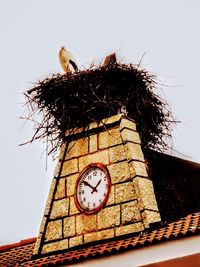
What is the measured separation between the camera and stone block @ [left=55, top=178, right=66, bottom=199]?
8.85 m

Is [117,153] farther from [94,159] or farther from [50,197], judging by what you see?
[50,197]

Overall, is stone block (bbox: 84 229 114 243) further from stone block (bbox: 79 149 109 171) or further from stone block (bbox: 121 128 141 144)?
stone block (bbox: 121 128 141 144)

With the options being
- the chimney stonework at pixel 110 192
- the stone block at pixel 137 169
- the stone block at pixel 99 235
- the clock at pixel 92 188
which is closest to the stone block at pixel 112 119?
the chimney stonework at pixel 110 192

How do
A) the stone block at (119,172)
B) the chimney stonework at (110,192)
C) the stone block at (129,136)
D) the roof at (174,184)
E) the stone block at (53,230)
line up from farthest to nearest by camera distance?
the roof at (174,184) → the stone block at (129,136) → the stone block at (53,230) → the stone block at (119,172) → the chimney stonework at (110,192)

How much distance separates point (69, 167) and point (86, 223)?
108 centimetres

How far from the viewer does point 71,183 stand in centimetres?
885

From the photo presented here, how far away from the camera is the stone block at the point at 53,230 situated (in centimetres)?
847

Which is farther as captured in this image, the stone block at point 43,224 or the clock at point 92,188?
the stone block at point 43,224

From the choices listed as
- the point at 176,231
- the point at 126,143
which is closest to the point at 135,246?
the point at 176,231

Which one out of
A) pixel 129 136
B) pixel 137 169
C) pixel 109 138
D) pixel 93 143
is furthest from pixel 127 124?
pixel 137 169

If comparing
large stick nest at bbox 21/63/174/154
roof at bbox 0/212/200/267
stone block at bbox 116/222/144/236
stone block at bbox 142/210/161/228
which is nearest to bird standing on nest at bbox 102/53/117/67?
large stick nest at bbox 21/63/174/154

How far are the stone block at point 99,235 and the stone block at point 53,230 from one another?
1.61 feet

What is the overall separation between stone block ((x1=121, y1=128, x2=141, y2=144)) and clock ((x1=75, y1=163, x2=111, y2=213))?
50 centimetres

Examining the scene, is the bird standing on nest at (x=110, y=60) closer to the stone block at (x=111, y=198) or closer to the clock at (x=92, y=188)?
the clock at (x=92, y=188)
